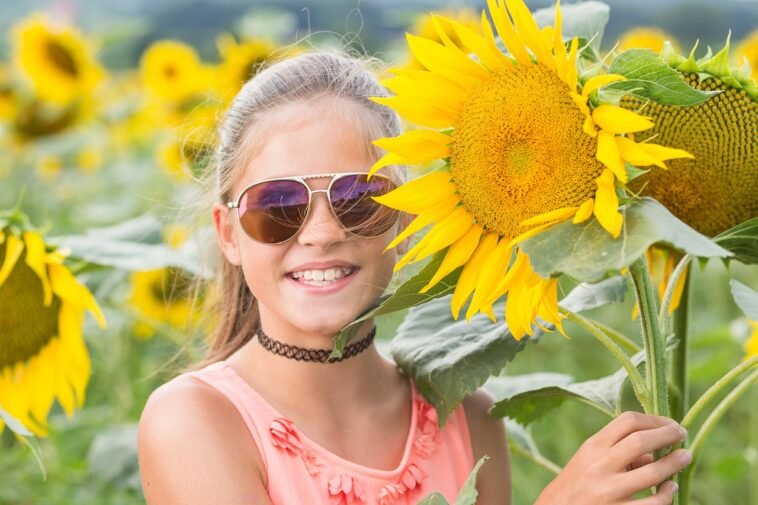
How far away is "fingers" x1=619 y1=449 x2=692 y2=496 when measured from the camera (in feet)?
3.09

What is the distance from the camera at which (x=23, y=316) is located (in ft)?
4.99

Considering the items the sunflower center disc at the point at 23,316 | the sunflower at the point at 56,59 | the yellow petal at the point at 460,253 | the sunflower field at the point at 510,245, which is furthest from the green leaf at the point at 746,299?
the sunflower at the point at 56,59

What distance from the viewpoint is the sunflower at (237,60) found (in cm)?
279

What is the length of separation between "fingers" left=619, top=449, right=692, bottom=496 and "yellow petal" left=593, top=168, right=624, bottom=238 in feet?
0.76

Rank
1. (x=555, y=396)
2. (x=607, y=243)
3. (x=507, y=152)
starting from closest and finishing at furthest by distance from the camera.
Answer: (x=607, y=243), (x=507, y=152), (x=555, y=396)

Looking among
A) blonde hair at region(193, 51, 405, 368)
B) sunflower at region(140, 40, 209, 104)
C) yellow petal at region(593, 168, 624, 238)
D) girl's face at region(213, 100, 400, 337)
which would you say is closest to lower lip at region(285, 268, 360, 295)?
girl's face at region(213, 100, 400, 337)

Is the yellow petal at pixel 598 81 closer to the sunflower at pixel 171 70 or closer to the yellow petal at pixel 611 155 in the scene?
the yellow petal at pixel 611 155

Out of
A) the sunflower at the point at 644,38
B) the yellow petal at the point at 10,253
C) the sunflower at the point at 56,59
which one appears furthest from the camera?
the sunflower at the point at 56,59

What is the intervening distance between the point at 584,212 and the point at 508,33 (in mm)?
154

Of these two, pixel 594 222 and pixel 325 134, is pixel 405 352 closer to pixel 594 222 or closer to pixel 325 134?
pixel 325 134

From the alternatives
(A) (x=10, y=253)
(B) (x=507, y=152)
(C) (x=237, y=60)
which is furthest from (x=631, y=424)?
(C) (x=237, y=60)

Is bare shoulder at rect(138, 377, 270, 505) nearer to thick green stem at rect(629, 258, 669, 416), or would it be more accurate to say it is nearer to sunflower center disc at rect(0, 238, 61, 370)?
sunflower center disc at rect(0, 238, 61, 370)

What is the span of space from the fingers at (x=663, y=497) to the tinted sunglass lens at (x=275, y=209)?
465mm

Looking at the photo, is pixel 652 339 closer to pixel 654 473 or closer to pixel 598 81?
pixel 654 473
